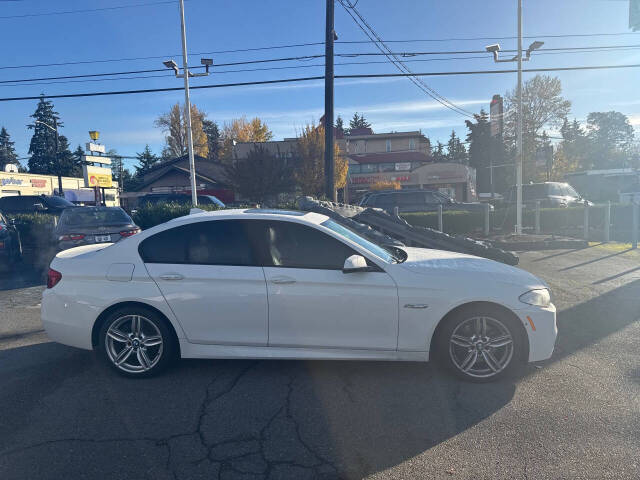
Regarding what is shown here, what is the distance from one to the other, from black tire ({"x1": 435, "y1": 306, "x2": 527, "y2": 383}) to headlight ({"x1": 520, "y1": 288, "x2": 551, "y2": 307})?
0.21 m

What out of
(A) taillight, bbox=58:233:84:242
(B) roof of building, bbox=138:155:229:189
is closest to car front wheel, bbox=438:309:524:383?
(A) taillight, bbox=58:233:84:242

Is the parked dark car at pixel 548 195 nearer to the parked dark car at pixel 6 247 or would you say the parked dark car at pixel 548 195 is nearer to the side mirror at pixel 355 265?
the side mirror at pixel 355 265

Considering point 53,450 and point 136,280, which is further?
point 136,280

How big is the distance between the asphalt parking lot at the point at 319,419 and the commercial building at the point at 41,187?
130 ft

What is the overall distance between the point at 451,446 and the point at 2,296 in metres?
8.46

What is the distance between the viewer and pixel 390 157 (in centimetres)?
5294

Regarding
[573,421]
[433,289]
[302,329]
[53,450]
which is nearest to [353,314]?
[302,329]

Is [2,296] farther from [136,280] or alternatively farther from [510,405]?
[510,405]

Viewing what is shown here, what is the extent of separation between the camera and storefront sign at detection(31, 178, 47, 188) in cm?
4512

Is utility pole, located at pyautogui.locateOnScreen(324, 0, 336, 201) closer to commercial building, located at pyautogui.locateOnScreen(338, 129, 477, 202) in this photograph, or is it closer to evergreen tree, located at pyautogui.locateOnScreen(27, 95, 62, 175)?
commercial building, located at pyautogui.locateOnScreen(338, 129, 477, 202)

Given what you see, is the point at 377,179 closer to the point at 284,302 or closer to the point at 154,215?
the point at 154,215

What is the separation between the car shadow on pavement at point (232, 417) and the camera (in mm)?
2889

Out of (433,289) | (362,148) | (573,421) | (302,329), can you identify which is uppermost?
(362,148)

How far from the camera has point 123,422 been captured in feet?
11.2
